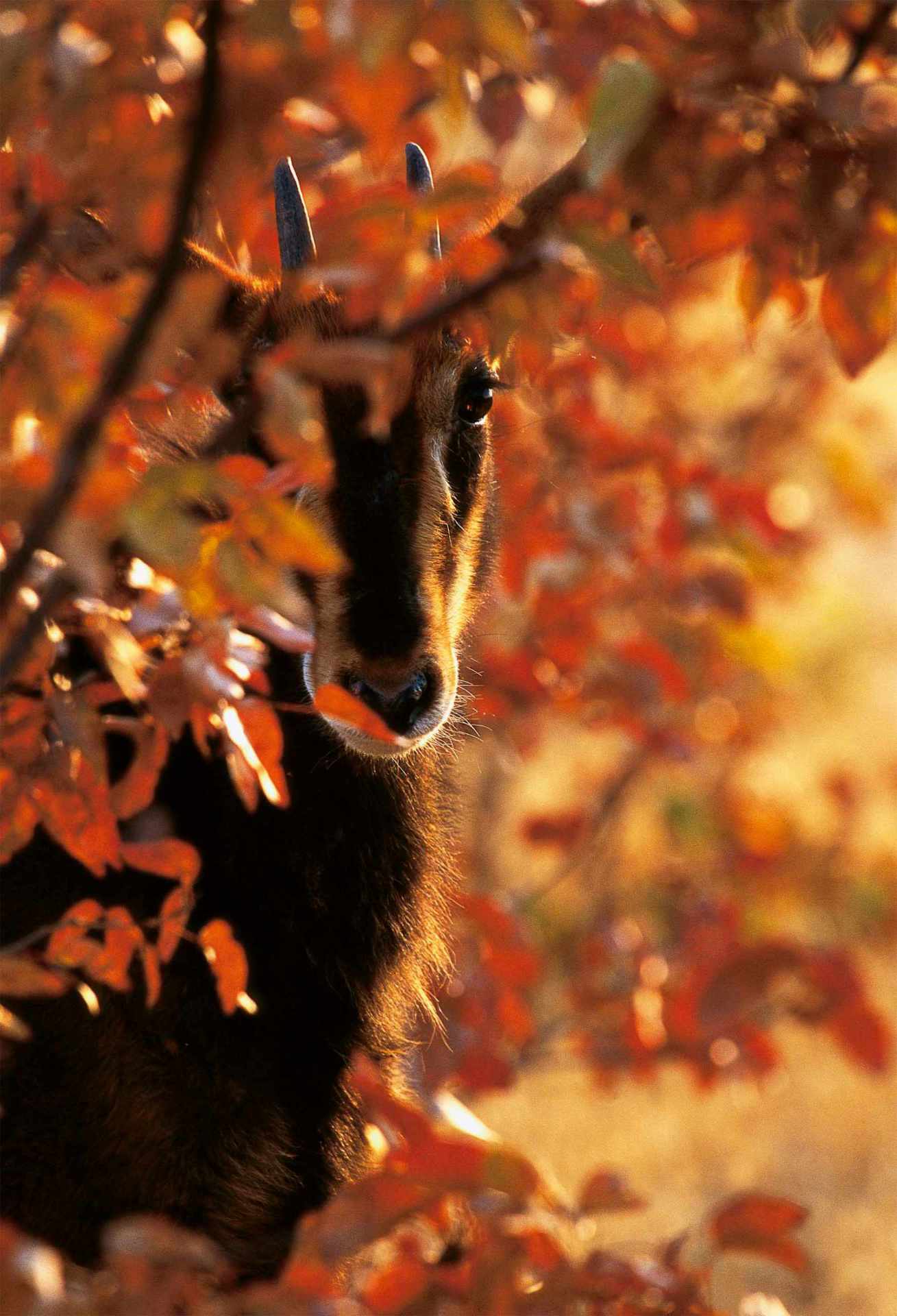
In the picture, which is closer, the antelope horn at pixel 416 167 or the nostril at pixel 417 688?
the nostril at pixel 417 688

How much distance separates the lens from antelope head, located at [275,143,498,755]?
95.7 inches

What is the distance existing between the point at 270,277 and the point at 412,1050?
5.18 feet

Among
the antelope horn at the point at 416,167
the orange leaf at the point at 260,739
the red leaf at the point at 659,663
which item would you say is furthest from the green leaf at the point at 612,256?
the red leaf at the point at 659,663

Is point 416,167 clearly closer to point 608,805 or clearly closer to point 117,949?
point 117,949

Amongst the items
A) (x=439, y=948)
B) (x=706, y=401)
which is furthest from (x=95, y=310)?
(x=706, y=401)

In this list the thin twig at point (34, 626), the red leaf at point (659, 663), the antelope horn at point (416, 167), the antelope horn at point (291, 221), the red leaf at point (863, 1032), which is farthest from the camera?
the red leaf at point (659, 663)

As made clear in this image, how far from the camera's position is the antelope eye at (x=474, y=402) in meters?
2.93

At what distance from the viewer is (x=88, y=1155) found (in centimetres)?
250

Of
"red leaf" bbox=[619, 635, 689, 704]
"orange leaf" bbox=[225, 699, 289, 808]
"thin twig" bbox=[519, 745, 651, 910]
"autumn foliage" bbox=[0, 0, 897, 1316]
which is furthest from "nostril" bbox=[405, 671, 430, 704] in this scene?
"thin twig" bbox=[519, 745, 651, 910]

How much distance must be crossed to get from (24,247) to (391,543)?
870 millimetres

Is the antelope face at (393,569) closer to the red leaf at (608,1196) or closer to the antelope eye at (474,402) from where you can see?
the antelope eye at (474,402)

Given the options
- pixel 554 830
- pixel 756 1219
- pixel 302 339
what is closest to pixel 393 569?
pixel 302 339

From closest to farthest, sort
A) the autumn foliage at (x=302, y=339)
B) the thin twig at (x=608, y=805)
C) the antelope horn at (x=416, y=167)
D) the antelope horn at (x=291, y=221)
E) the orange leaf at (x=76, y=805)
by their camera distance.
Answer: the autumn foliage at (x=302, y=339) → the orange leaf at (x=76, y=805) → the antelope horn at (x=291, y=221) → the antelope horn at (x=416, y=167) → the thin twig at (x=608, y=805)

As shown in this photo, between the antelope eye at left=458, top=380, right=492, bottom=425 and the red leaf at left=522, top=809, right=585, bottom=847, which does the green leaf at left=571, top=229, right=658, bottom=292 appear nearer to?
the antelope eye at left=458, top=380, right=492, bottom=425
